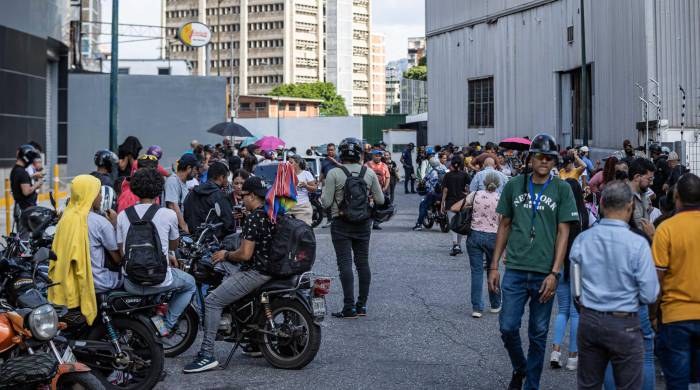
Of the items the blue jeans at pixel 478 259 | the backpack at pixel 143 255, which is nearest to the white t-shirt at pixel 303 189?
the blue jeans at pixel 478 259

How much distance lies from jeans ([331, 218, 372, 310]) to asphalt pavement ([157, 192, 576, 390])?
317 millimetres

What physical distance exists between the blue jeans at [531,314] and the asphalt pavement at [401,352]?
0.86 m

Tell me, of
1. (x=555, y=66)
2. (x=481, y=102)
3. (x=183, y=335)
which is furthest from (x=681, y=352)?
(x=481, y=102)

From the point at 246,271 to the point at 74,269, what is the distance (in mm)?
1570

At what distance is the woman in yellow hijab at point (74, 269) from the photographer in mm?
7297

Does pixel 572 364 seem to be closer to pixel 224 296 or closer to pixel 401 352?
pixel 401 352

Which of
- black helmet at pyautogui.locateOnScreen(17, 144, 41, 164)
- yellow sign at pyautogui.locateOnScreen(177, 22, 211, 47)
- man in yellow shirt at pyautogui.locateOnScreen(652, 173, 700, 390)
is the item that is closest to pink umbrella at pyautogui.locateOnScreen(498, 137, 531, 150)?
black helmet at pyautogui.locateOnScreen(17, 144, 41, 164)

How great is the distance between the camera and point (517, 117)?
3962 centimetres

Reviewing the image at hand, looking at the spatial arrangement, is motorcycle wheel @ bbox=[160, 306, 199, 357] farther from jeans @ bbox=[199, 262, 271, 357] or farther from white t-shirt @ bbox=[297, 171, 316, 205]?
white t-shirt @ bbox=[297, 171, 316, 205]

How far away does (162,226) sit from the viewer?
796cm

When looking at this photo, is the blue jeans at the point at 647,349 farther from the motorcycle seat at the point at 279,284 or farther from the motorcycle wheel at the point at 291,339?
the motorcycle seat at the point at 279,284

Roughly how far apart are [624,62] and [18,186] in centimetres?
1832

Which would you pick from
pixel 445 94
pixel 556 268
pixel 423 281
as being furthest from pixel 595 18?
pixel 556 268

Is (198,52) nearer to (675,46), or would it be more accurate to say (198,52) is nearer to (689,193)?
(675,46)
